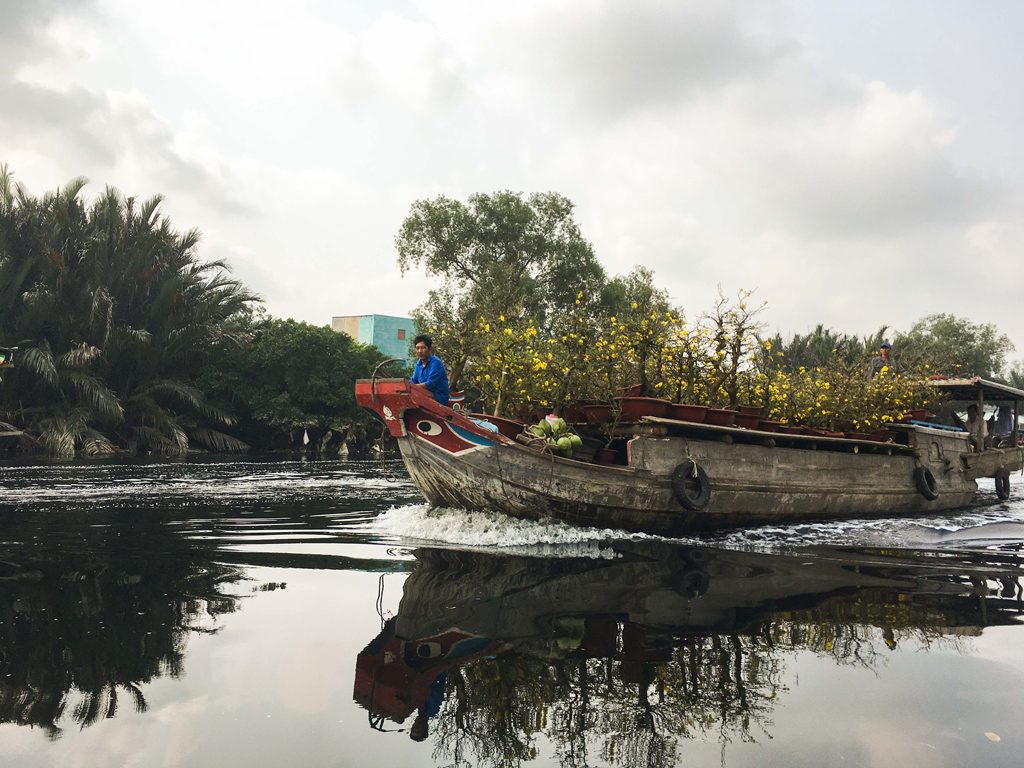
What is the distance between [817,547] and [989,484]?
61.8ft

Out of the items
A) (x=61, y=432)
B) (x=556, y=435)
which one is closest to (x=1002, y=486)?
(x=556, y=435)

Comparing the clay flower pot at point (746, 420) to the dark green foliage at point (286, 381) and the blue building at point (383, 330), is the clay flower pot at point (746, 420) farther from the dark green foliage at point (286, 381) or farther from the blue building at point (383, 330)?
the blue building at point (383, 330)

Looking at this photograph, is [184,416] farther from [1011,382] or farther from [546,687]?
[1011,382]

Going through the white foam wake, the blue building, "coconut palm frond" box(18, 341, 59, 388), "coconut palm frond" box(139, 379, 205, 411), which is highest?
the blue building

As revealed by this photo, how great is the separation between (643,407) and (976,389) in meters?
9.79

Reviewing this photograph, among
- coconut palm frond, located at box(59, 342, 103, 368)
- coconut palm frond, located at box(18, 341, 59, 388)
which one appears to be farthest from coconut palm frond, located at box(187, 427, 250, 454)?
coconut palm frond, located at box(18, 341, 59, 388)

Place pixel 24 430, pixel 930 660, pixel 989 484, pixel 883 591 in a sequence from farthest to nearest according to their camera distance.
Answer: pixel 24 430
pixel 989 484
pixel 883 591
pixel 930 660

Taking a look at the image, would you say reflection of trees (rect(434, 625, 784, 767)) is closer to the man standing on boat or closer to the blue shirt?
the blue shirt

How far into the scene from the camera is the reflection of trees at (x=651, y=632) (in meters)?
3.32

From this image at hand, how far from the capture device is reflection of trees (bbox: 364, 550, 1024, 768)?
332 cm

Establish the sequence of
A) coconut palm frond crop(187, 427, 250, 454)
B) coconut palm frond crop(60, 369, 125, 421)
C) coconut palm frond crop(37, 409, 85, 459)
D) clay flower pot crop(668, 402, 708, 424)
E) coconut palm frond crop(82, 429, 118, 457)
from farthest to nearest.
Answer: coconut palm frond crop(187, 427, 250, 454)
coconut palm frond crop(60, 369, 125, 421)
coconut palm frond crop(82, 429, 118, 457)
coconut palm frond crop(37, 409, 85, 459)
clay flower pot crop(668, 402, 708, 424)

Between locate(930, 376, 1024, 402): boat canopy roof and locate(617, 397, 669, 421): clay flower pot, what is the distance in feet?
28.4

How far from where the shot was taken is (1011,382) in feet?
198

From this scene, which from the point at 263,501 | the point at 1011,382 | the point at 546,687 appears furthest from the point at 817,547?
the point at 1011,382
